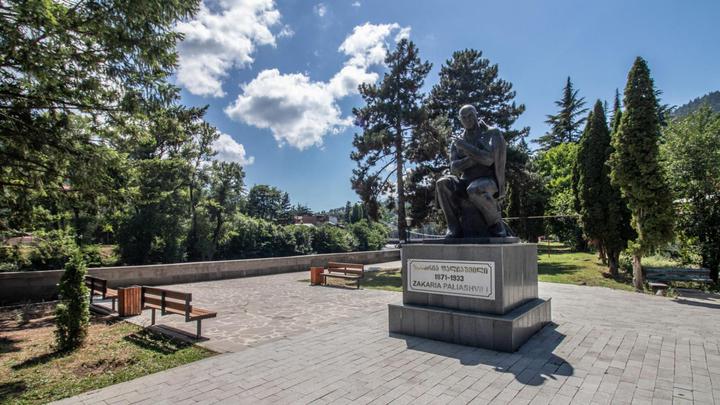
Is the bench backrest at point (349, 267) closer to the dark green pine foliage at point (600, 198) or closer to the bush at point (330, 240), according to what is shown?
the dark green pine foliage at point (600, 198)

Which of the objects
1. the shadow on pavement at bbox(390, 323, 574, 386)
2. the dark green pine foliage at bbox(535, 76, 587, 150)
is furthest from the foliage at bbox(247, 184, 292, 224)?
the shadow on pavement at bbox(390, 323, 574, 386)

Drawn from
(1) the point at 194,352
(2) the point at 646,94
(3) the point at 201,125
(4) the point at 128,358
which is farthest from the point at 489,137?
(3) the point at 201,125

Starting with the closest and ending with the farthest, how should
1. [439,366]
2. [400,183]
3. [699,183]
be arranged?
1. [439,366]
2. [699,183]
3. [400,183]

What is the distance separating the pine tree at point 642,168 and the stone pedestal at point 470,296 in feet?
24.3

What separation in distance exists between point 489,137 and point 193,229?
1961cm

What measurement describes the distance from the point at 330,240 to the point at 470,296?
20.4 meters

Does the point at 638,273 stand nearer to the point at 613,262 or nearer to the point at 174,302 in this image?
the point at 613,262

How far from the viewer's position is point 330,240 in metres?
25.2

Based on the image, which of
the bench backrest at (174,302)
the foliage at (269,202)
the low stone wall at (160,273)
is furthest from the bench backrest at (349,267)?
the foliage at (269,202)

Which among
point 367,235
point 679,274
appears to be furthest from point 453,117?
point 679,274

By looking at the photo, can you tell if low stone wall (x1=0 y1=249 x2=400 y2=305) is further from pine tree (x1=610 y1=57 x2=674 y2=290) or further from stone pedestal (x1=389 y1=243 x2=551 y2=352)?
pine tree (x1=610 y1=57 x2=674 y2=290)

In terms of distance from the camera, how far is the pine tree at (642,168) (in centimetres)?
1059

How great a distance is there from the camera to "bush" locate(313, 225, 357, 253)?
2486 cm

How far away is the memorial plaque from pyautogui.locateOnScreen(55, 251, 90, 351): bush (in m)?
5.41
